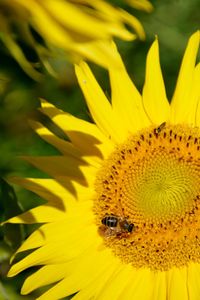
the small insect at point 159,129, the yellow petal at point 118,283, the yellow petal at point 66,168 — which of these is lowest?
the yellow petal at point 118,283

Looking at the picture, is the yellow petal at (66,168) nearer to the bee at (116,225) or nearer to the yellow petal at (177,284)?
the bee at (116,225)

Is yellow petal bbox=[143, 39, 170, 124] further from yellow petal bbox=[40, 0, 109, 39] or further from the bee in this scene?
yellow petal bbox=[40, 0, 109, 39]

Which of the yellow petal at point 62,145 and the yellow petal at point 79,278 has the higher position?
the yellow petal at point 62,145

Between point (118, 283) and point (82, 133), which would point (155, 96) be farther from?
point (118, 283)

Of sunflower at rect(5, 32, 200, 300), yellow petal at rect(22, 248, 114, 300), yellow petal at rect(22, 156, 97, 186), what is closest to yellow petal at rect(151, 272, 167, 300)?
sunflower at rect(5, 32, 200, 300)

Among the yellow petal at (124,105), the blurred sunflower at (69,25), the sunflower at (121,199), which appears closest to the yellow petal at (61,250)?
the sunflower at (121,199)
